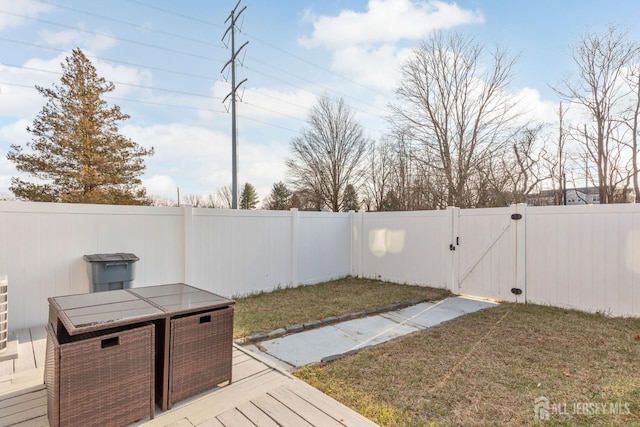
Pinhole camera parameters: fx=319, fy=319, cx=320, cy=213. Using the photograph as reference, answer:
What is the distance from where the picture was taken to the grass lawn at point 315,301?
413 centimetres

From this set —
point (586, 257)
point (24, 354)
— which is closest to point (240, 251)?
point (24, 354)

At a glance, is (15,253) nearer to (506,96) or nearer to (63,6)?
(63,6)

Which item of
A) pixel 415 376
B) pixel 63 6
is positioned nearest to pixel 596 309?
pixel 415 376

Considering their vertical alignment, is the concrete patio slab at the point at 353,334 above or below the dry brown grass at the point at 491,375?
below

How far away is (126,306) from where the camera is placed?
204 centimetres

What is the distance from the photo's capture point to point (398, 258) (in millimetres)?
6789

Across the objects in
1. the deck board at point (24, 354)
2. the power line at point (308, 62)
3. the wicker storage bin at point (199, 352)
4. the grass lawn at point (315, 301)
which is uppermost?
the power line at point (308, 62)

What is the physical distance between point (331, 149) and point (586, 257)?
14532 mm

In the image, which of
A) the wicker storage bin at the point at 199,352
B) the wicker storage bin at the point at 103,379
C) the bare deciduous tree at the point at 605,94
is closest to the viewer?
the wicker storage bin at the point at 103,379

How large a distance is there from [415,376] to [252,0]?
10.5m

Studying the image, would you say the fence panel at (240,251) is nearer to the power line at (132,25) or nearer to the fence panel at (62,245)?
the fence panel at (62,245)

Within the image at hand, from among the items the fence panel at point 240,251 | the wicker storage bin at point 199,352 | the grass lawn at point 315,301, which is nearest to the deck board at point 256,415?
the wicker storage bin at point 199,352

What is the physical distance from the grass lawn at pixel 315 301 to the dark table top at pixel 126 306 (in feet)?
4.84

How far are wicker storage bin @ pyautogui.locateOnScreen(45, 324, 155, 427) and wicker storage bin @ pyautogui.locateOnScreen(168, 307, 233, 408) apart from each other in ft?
0.46
